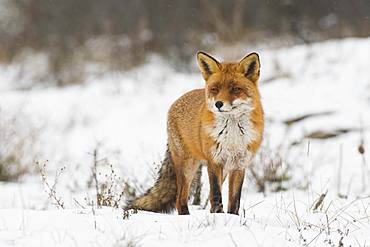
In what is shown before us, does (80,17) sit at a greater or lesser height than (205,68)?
greater

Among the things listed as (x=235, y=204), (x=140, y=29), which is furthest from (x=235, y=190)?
(x=140, y=29)

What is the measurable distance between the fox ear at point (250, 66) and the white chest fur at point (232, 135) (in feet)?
1.22

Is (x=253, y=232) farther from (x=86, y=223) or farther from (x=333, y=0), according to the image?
(x=333, y=0)

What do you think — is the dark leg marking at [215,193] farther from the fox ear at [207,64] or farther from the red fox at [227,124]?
the fox ear at [207,64]

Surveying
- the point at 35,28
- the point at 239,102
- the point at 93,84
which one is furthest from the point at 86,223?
the point at 35,28

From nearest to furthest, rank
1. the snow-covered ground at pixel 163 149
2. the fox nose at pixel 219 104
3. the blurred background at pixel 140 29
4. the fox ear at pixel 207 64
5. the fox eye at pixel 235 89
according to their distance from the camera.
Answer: the snow-covered ground at pixel 163 149, the fox nose at pixel 219 104, the fox eye at pixel 235 89, the fox ear at pixel 207 64, the blurred background at pixel 140 29

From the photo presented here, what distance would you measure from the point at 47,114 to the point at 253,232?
951cm

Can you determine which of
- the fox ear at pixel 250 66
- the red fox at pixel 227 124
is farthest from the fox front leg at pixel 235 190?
the fox ear at pixel 250 66

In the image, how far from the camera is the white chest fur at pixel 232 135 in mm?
5168

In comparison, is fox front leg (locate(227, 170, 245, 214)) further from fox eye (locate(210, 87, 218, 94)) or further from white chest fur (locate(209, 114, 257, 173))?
fox eye (locate(210, 87, 218, 94))

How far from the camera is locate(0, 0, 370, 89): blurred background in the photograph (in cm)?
1642

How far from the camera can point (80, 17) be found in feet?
69.2

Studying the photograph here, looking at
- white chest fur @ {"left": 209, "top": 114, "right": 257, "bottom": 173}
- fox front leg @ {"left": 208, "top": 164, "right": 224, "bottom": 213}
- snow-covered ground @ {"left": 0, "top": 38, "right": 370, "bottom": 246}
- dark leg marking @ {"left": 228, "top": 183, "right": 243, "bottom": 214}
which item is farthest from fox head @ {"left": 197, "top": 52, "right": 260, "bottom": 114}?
snow-covered ground @ {"left": 0, "top": 38, "right": 370, "bottom": 246}

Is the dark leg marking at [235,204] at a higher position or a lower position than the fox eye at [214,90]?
lower
